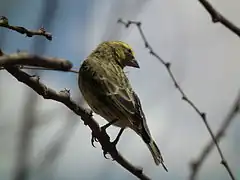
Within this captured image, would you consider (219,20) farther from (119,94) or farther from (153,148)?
(119,94)

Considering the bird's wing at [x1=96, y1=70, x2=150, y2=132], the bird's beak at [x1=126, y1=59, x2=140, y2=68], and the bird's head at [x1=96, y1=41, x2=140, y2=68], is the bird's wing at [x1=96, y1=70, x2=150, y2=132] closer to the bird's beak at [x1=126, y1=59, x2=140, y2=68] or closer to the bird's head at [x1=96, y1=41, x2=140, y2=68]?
the bird's beak at [x1=126, y1=59, x2=140, y2=68]

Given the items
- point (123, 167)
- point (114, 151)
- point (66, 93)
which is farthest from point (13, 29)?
point (114, 151)

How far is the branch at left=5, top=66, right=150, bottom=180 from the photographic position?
62.0 inches

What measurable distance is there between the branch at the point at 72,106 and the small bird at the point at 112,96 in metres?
0.50

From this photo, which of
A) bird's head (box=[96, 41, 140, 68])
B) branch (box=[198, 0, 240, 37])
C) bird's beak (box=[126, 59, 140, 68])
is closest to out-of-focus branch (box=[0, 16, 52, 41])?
branch (box=[198, 0, 240, 37])

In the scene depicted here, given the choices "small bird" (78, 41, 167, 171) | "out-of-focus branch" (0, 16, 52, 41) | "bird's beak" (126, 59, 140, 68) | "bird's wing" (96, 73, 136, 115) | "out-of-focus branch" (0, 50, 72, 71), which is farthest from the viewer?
"bird's beak" (126, 59, 140, 68)

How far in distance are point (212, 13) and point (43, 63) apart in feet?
2.28

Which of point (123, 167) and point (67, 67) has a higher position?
point (67, 67)

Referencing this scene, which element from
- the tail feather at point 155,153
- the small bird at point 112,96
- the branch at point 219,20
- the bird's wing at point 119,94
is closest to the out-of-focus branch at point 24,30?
the branch at point 219,20

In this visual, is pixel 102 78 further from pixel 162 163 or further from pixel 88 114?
pixel 88 114

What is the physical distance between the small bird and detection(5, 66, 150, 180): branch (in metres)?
0.50

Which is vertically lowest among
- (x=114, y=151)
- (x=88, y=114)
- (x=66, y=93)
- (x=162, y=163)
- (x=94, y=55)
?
(x=94, y=55)

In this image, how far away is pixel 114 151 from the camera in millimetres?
2324

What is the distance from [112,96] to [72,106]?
68.8 inches
